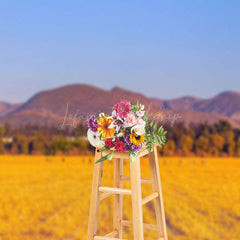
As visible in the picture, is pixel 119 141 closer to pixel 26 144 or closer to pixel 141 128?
pixel 141 128

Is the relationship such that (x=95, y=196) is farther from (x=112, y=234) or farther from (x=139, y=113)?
(x=139, y=113)

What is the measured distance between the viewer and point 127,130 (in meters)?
3.96

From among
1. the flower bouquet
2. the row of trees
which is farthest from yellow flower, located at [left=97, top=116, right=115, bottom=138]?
the row of trees

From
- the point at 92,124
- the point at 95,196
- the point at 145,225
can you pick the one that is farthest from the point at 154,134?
the point at 145,225

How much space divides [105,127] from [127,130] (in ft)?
0.73

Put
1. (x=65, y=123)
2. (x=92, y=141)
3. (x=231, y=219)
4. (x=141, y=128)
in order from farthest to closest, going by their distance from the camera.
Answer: (x=231, y=219) → (x=65, y=123) → (x=92, y=141) → (x=141, y=128)

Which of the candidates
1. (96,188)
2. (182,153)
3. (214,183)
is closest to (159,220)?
(96,188)

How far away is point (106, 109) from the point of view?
436 centimetres

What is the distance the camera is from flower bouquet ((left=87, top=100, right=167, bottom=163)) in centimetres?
390

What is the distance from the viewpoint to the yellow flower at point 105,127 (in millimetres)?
3938

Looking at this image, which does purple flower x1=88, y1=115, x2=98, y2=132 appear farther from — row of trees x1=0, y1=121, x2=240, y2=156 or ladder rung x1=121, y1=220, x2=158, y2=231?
row of trees x1=0, y1=121, x2=240, y2=156

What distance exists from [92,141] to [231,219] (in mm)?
3326

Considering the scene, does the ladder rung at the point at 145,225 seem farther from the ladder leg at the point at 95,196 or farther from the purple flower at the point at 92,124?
the purple flower at the point at 92,124

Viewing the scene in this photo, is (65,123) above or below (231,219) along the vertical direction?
above
